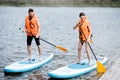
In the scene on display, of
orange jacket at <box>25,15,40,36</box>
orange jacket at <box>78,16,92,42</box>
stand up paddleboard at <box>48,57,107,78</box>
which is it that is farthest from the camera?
orange jacket at <box>25,15,40,36</box>

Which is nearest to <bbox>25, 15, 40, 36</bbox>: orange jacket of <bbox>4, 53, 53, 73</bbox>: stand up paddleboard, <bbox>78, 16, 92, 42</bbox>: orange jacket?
<bbox>4, 53, 53, 73</bbox>: stand up paddleboard

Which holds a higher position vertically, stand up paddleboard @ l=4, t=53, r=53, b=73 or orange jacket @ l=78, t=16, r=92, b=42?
orange jacket @ l=78, t=16, r=92, b=42

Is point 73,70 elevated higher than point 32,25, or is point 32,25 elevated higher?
point 32,25

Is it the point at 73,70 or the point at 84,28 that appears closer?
the point at 73,70

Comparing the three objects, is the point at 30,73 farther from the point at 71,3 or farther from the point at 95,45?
the point at 71,3

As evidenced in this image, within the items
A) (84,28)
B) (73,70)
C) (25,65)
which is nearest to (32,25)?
(25,65)

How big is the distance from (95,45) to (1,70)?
26.8 ft

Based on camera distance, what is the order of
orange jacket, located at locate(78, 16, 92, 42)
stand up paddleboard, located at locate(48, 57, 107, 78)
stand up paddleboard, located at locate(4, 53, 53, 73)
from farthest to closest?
1. orange jacket, located at locate(78, 16, 92, 42)
2. stand up paddleboard, located at locate(4, 53, 53, 73)
3. stand up paddleboard, located at locate(48, 57, 107, 78)

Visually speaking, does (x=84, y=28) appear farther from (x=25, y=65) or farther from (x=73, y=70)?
(x=25, y=65)

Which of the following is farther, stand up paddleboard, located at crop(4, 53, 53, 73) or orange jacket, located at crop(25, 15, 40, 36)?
orange jacket, located at crop(25, 15, 40, 36)

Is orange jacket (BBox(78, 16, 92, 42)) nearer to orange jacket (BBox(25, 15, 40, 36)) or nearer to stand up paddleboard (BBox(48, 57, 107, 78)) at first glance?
stand up paddleboard (BBox(48, 57, 107, 78))

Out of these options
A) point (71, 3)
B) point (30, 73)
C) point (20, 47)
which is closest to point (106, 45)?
point (20, 47)

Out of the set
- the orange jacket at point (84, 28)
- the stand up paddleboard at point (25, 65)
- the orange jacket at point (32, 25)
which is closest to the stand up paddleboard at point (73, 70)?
the orange jacket at point (84, 28)

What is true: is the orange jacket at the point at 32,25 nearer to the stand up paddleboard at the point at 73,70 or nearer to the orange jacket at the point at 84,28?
the orange jacket at the point at 84,28
